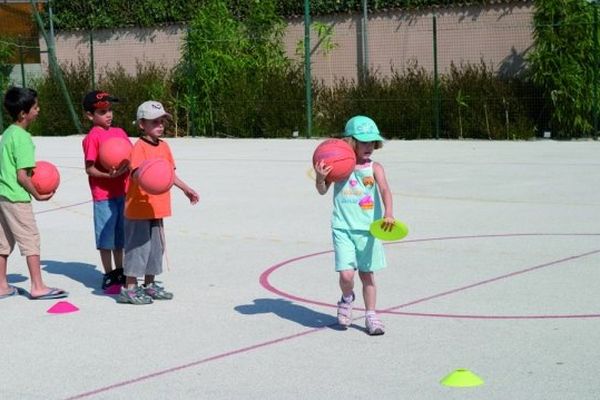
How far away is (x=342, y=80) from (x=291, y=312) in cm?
1980

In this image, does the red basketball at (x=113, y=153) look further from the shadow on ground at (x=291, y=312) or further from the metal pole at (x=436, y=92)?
the metal pole at (x=436, y=92)

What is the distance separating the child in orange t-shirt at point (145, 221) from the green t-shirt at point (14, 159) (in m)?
0.82

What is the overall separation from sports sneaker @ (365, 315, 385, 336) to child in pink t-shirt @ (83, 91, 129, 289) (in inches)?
107

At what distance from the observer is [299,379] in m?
6.48

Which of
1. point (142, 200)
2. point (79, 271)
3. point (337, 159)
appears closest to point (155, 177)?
point (142, 200)

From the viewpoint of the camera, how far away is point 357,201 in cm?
762

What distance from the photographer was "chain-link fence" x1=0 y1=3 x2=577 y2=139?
24922 millimetres

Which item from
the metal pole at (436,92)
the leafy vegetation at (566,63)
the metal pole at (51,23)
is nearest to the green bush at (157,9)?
the metal pole at (51,23)

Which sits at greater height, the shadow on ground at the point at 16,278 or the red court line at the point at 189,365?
the shadow on ground at the point at 16,278

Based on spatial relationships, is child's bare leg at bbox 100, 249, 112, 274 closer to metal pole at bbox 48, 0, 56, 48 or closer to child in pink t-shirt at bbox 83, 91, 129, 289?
child in pink t-shirt at bbox 83, 91, 129, 289

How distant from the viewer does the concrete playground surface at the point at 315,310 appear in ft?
21.2

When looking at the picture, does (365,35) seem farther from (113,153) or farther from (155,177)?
(155,177)

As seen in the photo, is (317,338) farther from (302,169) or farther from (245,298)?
(302,169)

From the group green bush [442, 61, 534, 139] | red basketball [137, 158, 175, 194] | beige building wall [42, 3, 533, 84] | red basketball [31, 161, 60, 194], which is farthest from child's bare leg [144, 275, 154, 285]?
beige building wall [42, 3, 533, 84]
